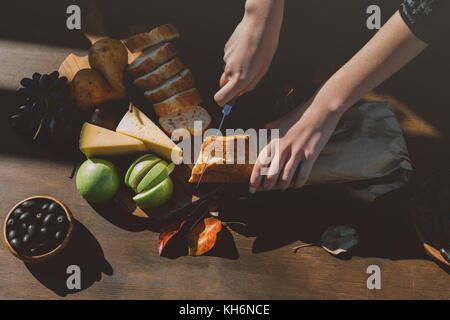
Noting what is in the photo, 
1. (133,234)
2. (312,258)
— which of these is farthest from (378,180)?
(133,234)

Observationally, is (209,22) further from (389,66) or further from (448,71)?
(448,71)

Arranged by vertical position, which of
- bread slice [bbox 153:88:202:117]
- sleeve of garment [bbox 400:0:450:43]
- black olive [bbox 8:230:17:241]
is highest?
sleeve of garment [bbox 400:0:450:43]

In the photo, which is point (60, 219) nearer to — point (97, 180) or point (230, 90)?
point (97, 180)

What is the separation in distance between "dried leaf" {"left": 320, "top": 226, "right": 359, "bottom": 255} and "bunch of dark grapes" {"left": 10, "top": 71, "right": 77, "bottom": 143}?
86 centimetres

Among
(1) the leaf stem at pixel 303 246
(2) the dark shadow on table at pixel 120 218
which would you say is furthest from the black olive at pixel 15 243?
(1) the leaf stem at pixel 303 246

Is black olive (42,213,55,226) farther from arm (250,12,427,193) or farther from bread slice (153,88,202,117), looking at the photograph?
arm (250,12,427,193)

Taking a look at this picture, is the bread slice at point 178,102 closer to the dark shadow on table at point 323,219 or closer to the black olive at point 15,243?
the dark shadow on table at point 323,219

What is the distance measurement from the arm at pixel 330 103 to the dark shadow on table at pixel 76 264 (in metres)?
0.51

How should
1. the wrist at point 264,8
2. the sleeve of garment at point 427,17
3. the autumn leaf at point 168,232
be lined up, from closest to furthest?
the sleeve of garment at point 427,17 < the wrist at point 264,8 < the autumn leaf at point 168,232

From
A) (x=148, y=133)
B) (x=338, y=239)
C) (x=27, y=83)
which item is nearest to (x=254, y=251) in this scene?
(x=338, y=239)

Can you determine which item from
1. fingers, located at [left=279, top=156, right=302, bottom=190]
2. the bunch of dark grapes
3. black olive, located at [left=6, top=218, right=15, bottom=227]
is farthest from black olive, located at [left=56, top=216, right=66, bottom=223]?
fingers, located at [left=279, top=156, right=302, bottom=190]

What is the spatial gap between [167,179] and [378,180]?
2.00ft

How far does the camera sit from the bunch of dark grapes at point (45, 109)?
1021 millimetres

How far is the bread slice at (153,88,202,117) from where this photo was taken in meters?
1.03
